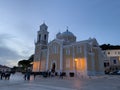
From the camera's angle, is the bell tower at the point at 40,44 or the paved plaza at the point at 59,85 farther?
the bell tower at the point at 40,44

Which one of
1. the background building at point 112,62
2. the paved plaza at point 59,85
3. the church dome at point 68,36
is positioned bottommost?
the paved plaza at point 59,85

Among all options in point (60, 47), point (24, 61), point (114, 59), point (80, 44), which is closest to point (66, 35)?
point (60, 47)

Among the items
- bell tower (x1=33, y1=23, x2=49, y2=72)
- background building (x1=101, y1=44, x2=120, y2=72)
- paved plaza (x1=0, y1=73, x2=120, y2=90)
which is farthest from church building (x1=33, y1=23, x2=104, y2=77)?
background building (x1=101, y1=44, x2=120, y2=72)

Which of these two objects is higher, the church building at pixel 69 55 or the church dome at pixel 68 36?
the church dome at pixel 68 36

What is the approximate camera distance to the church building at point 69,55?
122 feet

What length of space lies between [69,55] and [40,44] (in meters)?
12.5

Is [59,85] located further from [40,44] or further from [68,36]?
[40,44]

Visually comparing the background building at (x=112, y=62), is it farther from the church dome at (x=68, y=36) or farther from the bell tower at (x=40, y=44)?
the bell tower at (x=40, y=44)

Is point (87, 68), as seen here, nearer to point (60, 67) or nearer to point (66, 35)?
point (60, 67)

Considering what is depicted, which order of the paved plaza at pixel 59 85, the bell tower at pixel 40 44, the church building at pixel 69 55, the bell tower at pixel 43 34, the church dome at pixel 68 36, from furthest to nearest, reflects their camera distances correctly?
the bell tower at pixel 43 34 → the bell tower at pixel 40 44 → the church dome at pixel 68 36 → the church building at pixel 69 55 → the paved plaza at pixel 59 85

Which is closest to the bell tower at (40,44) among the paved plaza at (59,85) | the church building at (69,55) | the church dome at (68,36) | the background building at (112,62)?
the church building at (69,55)

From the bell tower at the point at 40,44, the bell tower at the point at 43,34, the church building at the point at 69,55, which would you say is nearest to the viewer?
the church building at the point at 69,55

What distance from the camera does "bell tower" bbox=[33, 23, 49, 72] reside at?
159 feet

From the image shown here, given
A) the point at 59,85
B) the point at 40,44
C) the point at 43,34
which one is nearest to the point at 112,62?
the point at 43,34
